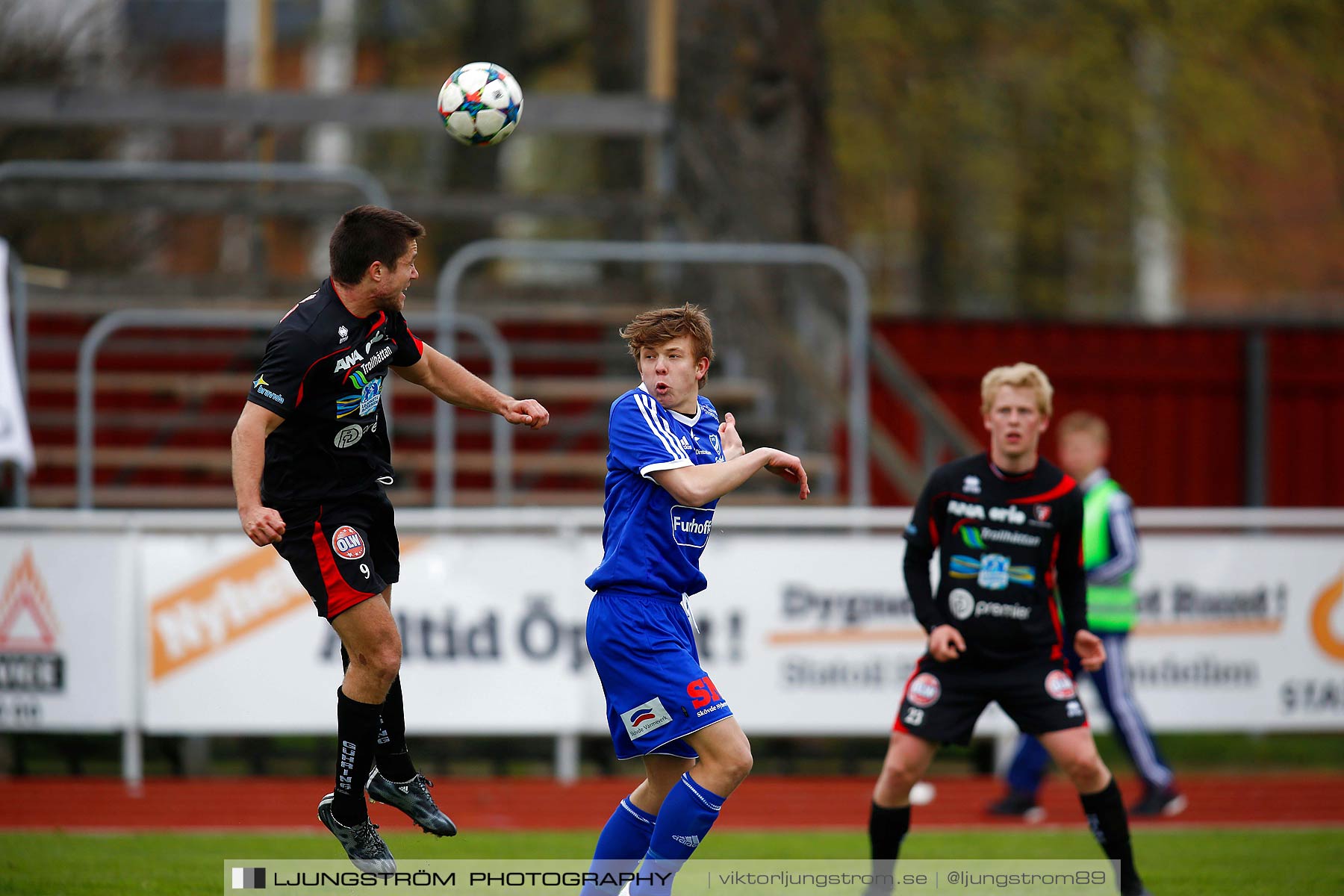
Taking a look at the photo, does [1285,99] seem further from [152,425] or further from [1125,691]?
[152,425]

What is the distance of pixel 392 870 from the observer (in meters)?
5.83

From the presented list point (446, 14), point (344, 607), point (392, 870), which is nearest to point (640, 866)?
point (392, 870)

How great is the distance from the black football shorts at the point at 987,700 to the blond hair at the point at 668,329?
74.4 inches

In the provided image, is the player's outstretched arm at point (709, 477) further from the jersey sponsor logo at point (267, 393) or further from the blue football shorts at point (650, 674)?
the jersey sponsor logo at point (267, 393)

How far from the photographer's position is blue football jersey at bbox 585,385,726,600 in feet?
17.7

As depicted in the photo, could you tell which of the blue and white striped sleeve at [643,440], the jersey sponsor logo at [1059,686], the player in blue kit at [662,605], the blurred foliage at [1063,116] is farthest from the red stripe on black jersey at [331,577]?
the blurred foliage at [1063,116]

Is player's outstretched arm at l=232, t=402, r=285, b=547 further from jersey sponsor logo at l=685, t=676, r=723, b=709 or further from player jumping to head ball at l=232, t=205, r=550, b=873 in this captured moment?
jersey sponsor logo at l=685, t=676, r=723, b=709

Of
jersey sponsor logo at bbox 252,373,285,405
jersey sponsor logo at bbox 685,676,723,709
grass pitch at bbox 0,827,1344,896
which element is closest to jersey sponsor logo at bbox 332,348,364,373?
jersey sponsor logo at bbox 252,373,285,405

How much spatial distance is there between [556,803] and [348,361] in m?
4.91

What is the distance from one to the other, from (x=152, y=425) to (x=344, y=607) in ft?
25.8

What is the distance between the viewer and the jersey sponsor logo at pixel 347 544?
5824 mm

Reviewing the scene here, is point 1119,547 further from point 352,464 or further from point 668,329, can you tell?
point 352,464

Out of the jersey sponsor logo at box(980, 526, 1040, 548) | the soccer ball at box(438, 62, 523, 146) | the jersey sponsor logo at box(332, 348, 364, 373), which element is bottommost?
the jersey sponsor logo at box(980, 526, 1040, 548)

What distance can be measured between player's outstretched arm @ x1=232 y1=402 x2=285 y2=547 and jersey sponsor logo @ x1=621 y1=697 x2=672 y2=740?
54.7 inches
